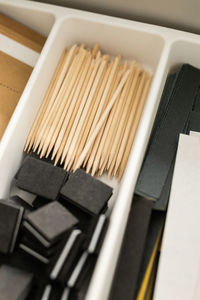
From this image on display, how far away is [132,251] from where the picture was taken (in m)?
0.71

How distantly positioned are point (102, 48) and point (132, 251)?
73cm

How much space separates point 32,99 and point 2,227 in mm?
408

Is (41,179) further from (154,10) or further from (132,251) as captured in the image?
(154,10)

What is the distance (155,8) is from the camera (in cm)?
93

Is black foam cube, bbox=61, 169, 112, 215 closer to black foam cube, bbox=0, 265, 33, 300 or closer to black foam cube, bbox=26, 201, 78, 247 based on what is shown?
black foam cube, bbox=26, 201, 78, 247

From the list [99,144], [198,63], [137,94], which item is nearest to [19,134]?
[99,144]

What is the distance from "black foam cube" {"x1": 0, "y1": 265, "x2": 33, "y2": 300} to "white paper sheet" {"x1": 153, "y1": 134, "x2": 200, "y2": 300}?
12.0 inches

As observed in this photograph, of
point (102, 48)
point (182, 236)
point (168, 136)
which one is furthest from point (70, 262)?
point (102, 48)

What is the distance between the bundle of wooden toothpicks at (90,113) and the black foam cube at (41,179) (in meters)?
0.08

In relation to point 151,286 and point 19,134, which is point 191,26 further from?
point 151,286

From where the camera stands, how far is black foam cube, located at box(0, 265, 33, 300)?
1.95ft

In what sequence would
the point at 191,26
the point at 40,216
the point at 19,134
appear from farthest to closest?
the point at 191,26
the point at 19,134
the point at 40,216

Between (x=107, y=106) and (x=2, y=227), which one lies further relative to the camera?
(x=107, y=106)

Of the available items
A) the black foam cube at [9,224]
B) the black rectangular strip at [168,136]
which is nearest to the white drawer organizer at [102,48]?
the black rectangular strip at [168,136]
